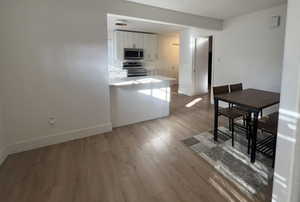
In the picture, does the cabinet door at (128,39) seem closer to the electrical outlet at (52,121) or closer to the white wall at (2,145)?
the electrical outlet at (52,121)

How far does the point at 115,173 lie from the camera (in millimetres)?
2059

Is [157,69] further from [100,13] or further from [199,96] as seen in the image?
[100,13]

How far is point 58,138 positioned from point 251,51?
4.51 meters

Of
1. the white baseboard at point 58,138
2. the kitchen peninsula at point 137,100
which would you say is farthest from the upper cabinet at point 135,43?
the white baseboard at point 58,138

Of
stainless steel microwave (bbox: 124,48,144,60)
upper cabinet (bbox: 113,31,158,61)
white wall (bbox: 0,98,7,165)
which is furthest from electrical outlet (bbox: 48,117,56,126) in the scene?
stainless steel microwave (bbox: 124,48,144,60)

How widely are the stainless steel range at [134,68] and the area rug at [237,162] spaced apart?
4.51m

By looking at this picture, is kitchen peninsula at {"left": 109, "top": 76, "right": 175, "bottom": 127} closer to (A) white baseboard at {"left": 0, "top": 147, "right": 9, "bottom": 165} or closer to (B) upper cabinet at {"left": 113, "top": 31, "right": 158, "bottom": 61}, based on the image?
(A) white baseboard at {"left": 0, "top": 147, "right": 9, "bottom": 165}

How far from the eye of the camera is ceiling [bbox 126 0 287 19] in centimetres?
314

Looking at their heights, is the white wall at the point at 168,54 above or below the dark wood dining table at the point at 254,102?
above

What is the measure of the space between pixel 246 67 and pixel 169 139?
2.88 m

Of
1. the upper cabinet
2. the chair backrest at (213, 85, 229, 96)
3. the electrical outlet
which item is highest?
the upper cabinet

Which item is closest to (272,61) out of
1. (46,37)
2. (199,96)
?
(199,96)

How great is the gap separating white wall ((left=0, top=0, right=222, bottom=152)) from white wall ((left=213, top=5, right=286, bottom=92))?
2.59m

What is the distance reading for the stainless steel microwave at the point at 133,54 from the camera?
6.56 metres
